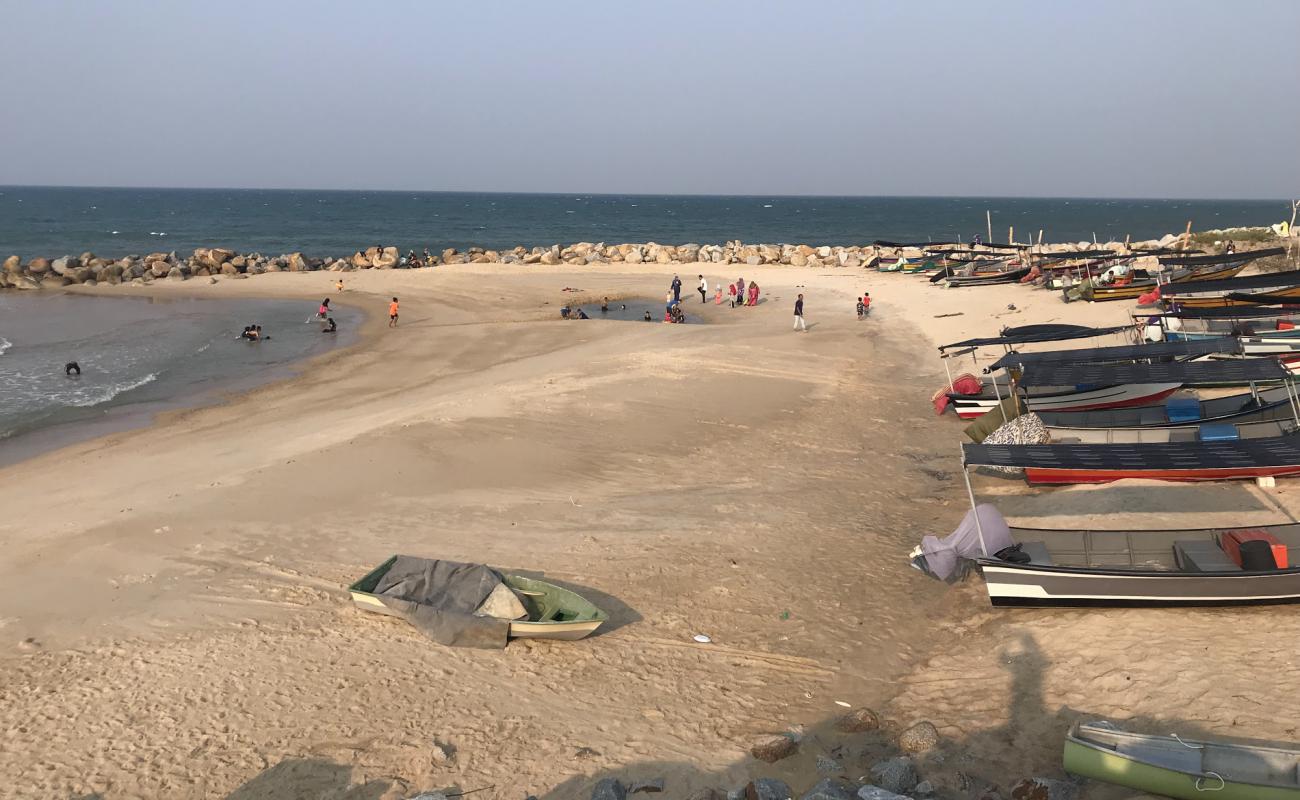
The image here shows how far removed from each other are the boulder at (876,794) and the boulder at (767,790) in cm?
59

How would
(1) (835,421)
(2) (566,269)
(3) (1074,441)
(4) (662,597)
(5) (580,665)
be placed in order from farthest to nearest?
(2) (566,269)
(1) (835,421)
(3) (1074,441)
(4) (662,597)
(5) (580,665)

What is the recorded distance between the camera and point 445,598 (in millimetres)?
10383

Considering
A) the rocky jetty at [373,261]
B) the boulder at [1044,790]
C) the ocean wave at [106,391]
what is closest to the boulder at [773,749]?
the boulder at [1044,790]

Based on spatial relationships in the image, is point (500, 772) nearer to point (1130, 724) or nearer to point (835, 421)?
point (1130, 724)

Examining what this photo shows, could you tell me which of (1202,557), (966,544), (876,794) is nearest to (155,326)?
(966,544)

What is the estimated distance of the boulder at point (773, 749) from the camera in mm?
7938

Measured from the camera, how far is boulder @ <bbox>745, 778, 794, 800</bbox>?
22.8 ft

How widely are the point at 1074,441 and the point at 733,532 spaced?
6741 millimetres

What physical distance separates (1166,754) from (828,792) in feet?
8.70

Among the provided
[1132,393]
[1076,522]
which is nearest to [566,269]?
[1132,393]

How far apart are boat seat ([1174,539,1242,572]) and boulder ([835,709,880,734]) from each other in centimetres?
446

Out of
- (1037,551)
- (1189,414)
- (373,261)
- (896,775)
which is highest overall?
(373,261)

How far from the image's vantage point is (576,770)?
788 centimetres

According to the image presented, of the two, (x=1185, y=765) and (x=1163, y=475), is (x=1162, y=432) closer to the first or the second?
(x=1163, y=475)
